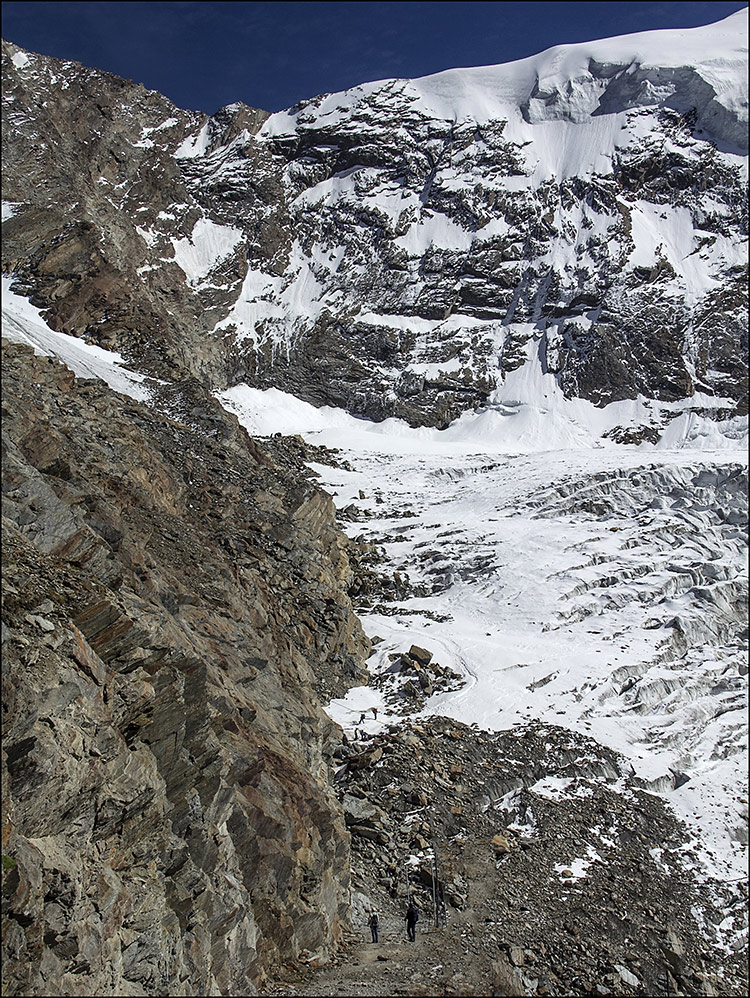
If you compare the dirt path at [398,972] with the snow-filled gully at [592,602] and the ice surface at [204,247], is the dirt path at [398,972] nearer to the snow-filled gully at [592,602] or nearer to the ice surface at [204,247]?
the snow-filled gully at [592,602]

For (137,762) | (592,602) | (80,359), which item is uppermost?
(80,359)

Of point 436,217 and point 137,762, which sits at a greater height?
point 436,217

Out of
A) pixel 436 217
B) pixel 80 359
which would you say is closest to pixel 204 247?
pixel 436 217

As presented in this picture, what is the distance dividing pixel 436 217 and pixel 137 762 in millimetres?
107520

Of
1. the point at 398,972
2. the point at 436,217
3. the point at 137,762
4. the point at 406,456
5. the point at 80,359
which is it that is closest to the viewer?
the point at 137,762

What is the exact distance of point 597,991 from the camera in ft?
53.4

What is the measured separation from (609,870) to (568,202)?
100436 millimetres

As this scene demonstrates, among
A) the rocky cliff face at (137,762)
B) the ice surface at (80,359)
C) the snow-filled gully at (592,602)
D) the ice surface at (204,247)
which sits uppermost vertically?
the ice surface at (204,247)

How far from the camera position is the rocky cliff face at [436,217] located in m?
91.6

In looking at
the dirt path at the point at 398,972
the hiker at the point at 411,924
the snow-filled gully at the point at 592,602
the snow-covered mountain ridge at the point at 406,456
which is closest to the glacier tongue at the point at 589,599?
the snow-filled gully at the point at 592,602

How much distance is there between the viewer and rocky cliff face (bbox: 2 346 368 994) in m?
8.73

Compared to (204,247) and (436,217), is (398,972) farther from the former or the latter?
(436,217)

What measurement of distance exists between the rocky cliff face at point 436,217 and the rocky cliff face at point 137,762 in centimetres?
6763

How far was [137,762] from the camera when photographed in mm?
10633
